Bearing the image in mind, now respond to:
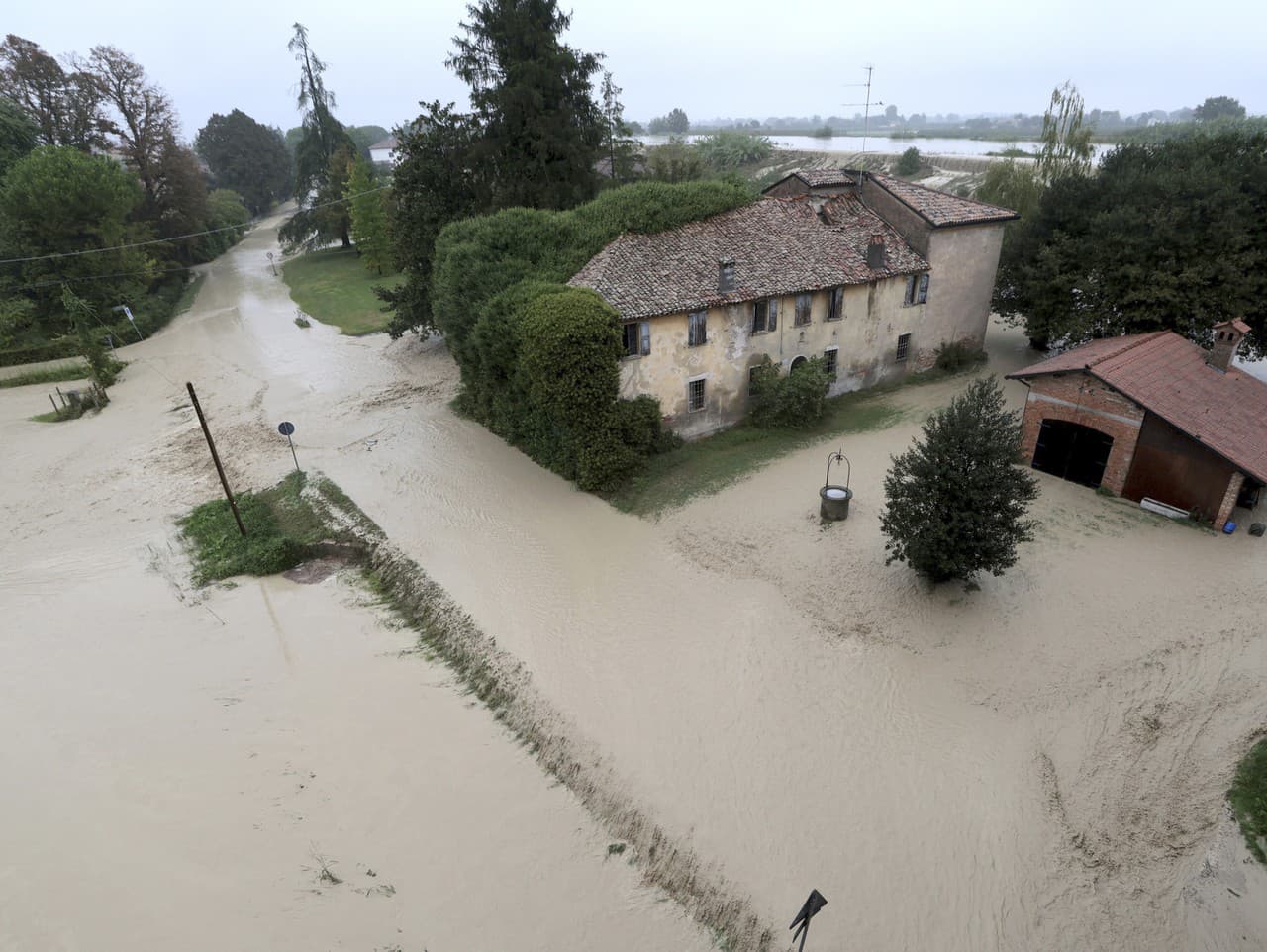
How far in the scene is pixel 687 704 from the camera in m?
14.2

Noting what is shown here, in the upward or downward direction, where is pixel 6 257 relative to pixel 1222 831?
upward

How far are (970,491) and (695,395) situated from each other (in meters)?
11.2

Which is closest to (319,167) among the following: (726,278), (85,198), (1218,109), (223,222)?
(223,222)

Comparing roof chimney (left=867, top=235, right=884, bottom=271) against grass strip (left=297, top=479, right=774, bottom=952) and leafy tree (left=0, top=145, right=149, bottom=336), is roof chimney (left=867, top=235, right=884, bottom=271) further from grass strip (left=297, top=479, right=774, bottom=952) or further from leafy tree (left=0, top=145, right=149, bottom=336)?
leafy tree (left=0, top=145, right=149, bottom=336)

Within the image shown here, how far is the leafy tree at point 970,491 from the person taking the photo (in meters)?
15.1

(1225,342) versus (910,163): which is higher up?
(910,163)

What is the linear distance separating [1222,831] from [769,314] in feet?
61.0

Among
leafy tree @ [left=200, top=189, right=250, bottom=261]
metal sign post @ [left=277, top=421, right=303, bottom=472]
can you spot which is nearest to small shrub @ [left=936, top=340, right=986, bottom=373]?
metal sign post @ [left=277, top=421, right=303, bottom=472]

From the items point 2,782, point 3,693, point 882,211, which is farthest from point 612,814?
point 882,211

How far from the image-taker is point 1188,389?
1973 cm

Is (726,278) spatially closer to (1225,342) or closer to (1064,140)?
(1225,342)

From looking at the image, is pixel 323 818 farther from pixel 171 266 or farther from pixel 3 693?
pixel 171 266

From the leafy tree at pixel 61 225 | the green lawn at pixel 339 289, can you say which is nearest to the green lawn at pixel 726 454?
the green lawn at pixel 339 289

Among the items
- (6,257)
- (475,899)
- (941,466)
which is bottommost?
(475,899)
